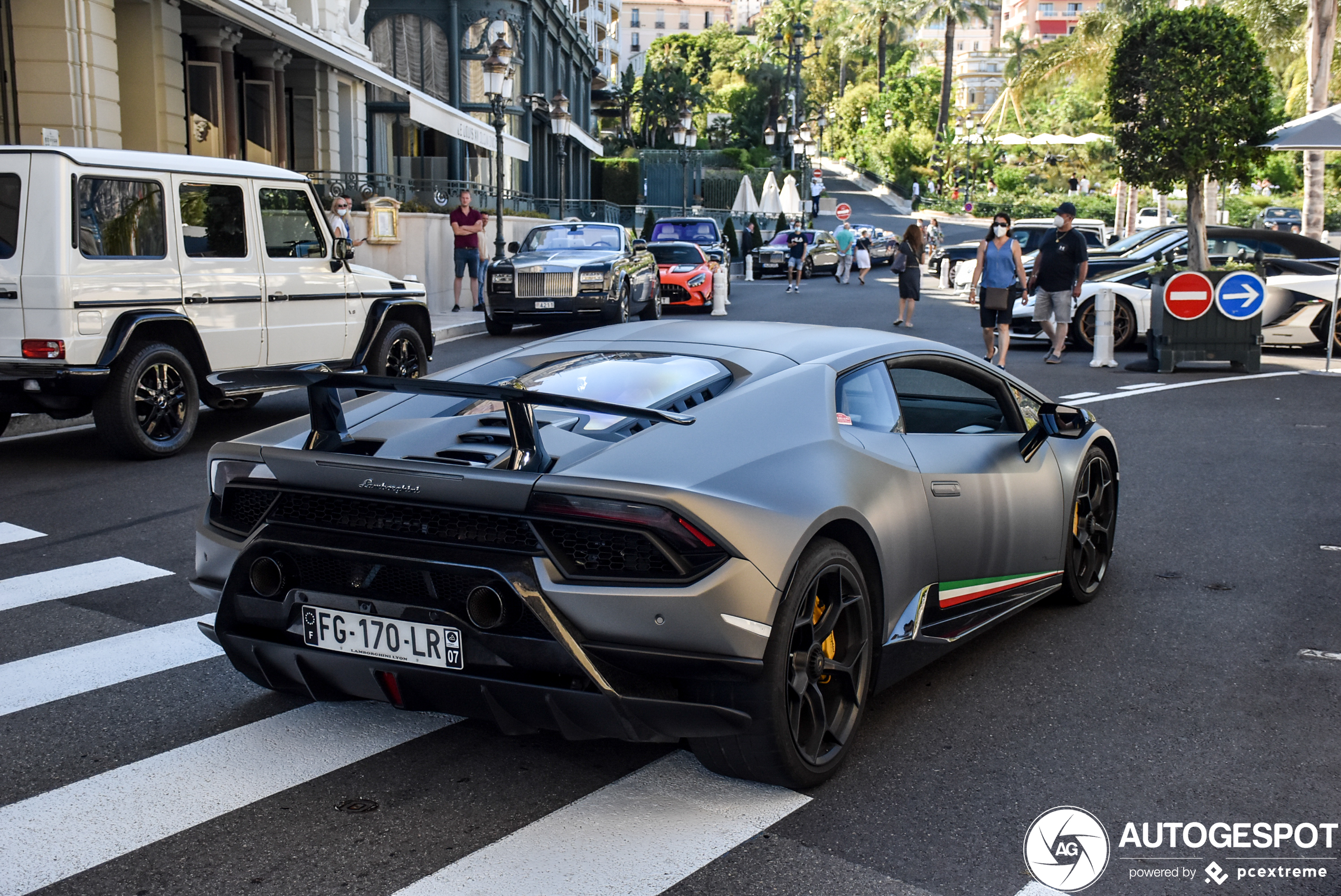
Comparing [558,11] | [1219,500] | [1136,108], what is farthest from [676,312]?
[558,11]

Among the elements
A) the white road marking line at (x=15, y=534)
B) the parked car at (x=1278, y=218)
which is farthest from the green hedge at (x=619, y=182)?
the white road marking line at (x=15, y=534)

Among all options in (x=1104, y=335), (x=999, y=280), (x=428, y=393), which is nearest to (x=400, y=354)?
(x=999, y=280)

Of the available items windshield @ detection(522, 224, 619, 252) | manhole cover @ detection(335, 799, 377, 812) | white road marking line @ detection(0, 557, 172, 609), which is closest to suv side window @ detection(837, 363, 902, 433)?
manhole cover @ detection(335, 799, 377, 812)

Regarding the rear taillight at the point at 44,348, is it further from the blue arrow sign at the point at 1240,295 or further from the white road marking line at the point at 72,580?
the blue arrow sign at the point at 1240,295

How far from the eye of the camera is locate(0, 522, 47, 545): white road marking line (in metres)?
7.03

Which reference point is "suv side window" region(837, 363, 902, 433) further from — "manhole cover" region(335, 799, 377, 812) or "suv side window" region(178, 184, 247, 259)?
"suv side window" region(178, 184, 247, 259)

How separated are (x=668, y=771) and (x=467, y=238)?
1956 centimetres

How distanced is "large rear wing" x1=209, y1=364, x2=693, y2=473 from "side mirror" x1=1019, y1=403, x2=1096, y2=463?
1.90 metres

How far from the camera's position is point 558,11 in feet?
173

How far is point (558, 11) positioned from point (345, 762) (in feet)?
172

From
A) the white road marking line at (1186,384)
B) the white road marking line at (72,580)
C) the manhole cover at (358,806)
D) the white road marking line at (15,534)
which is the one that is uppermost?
the white road marking line at (1186,384)

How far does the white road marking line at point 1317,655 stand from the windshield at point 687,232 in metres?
27.6

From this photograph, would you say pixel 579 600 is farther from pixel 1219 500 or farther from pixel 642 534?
pixel 1219 500

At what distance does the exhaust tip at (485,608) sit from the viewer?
3.53 m
